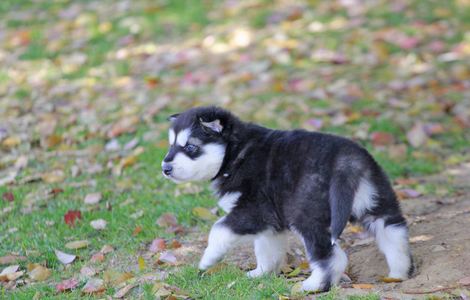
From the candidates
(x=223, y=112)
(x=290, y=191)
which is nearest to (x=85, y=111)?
(x=223, y=112)

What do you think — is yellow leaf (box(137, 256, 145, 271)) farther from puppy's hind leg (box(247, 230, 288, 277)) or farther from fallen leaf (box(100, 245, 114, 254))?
puppy's hind leg (box(247, 230, 288, 277))

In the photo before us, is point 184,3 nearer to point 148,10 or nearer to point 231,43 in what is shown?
point 148,10

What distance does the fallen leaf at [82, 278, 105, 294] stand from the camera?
16.9 feet

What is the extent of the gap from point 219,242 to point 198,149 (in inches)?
27.9

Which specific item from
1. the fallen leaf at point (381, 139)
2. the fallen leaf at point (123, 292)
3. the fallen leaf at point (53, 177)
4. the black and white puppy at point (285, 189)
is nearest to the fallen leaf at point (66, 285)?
the fallen leaf at point (123, 292)

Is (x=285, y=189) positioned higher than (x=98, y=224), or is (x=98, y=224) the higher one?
(x=285, y=189)

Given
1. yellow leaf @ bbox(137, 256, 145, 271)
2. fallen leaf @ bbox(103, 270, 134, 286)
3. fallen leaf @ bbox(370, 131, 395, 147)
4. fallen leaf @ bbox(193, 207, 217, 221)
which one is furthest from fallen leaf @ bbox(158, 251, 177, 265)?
fallen leaf @ bbox(370, 131, 395, 147)

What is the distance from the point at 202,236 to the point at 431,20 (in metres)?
6.97

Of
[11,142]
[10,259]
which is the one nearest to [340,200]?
[10,259]

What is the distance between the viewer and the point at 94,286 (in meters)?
5.21

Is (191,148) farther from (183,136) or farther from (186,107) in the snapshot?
(186,107)

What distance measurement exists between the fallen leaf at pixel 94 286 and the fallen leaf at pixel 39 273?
462 mm

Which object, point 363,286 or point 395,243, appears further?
point 395,243

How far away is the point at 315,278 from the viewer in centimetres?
477
